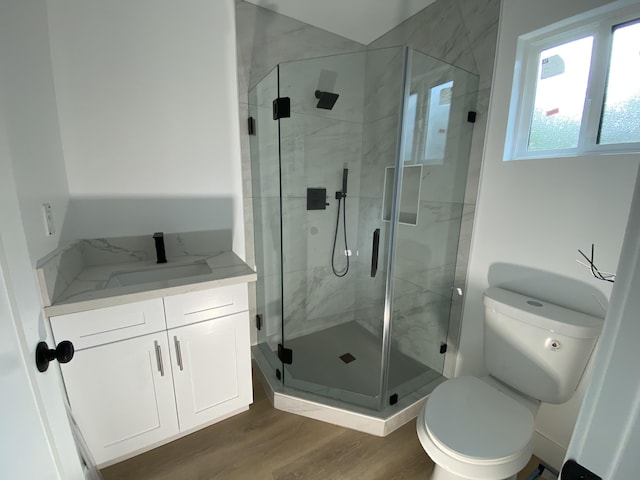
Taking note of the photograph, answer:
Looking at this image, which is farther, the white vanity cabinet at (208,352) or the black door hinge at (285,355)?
the black door hinge at (285,355)

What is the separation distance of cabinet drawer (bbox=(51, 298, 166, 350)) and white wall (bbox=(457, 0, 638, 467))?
178 cm

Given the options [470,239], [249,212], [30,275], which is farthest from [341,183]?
[30,275]

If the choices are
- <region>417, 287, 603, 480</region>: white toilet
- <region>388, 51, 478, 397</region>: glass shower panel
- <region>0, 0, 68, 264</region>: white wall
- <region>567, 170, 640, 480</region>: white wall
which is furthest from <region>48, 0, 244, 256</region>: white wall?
<region>567, 170, 640, 480</region>: white wall

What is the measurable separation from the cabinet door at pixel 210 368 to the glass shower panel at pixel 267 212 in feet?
1.26

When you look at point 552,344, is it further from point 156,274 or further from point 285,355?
point 156,274

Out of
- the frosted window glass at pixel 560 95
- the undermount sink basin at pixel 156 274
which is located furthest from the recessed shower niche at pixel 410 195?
the undermount sink basin at pixel 156 274

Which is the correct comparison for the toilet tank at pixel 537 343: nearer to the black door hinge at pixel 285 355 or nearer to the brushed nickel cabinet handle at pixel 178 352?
the black door hinge at pixel 285 355

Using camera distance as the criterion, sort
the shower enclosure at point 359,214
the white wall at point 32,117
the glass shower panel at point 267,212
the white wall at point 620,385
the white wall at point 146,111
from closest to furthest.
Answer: the white wall at point 620,385 → the white wall at point 32,117 → the white wall at point 146,111 → the shower enclosure at point 359,214 → the glass shower panel at point 267,212

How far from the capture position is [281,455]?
1414mm

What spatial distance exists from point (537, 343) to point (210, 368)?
1.60m

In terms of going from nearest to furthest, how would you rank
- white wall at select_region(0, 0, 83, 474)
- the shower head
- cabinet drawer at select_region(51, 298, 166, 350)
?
1. white wall at select_region(0, 0, 83, 474)
2. cabinet drawer at select_region(51, 298, 166, 350)
3. the shower head

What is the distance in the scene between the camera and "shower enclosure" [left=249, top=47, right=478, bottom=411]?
5.40 feet

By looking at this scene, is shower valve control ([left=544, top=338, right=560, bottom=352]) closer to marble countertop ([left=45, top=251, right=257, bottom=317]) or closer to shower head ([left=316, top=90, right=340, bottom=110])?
marble countertop ([left=45, top=251, right=257, bottom=317])

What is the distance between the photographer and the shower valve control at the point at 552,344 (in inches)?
46.1
